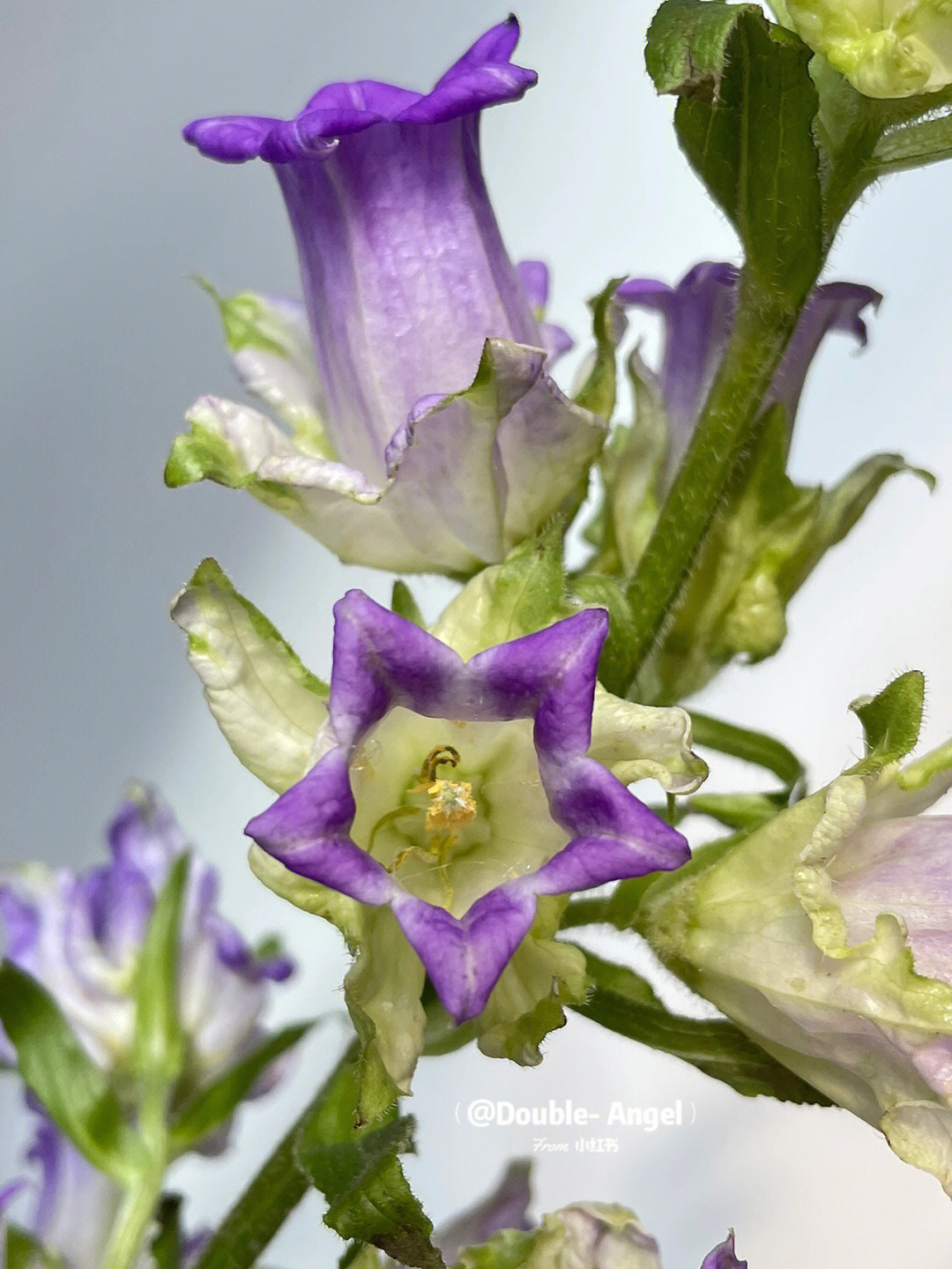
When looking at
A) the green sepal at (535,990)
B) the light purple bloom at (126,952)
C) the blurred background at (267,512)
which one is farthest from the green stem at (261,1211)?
the blurred background at (267,512)

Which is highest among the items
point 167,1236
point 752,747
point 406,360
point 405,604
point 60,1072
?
point 406,360

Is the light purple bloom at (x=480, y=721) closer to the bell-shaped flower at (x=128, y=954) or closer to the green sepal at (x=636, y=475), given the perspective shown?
the green sepal at (x=636, y=475)

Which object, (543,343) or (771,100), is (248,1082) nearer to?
(543,343)

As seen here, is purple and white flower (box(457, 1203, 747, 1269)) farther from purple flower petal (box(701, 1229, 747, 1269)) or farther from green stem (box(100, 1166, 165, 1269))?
green stem (box(100, 1166, 165, 1269))

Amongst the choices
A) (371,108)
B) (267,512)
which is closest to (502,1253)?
(371,108)

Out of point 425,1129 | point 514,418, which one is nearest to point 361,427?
point 514,418

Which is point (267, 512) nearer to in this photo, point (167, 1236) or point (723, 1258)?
point (167, 1236)
